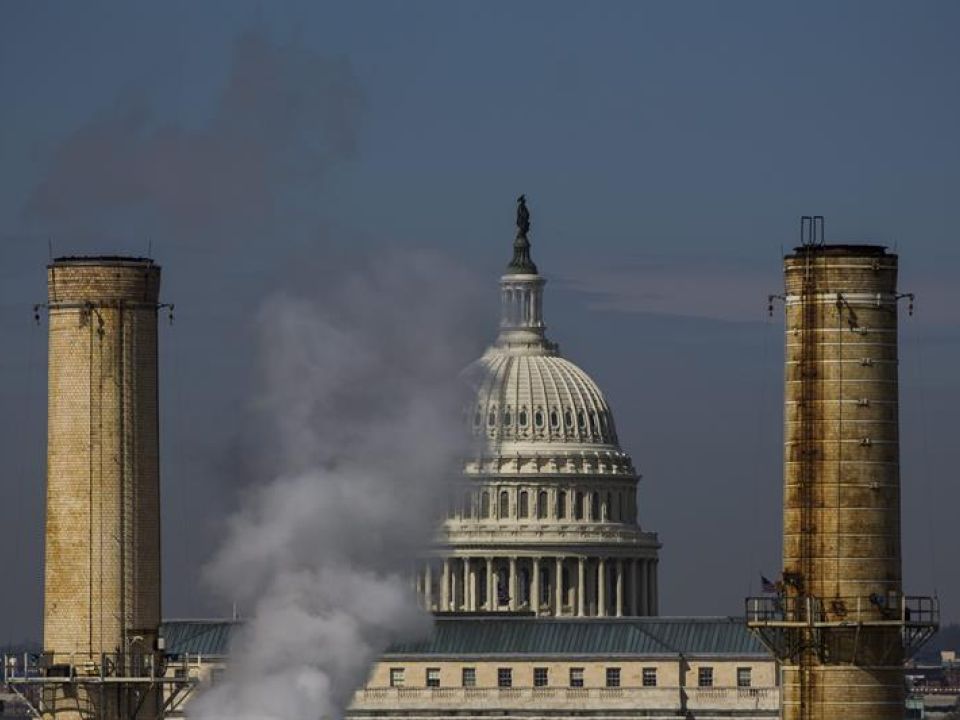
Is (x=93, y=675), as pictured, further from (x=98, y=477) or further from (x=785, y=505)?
(x=785, y=505)

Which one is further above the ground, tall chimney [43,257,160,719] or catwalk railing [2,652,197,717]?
tall chimney [43,257,160,719]

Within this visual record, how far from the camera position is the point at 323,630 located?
153m

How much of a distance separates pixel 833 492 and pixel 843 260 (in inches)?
302

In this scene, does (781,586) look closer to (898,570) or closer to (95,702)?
(898,570)

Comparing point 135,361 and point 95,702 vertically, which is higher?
point 135,361

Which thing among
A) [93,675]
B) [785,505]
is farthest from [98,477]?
[785,505]

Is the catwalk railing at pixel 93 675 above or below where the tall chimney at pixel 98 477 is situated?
below

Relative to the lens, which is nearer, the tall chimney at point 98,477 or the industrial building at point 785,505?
the industrial building at point 785,505

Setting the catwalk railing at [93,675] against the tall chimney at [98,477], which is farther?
the tall chimney at [98,477]

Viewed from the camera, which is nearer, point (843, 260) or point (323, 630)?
point (323, 630)

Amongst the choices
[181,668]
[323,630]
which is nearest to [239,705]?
[323,630]

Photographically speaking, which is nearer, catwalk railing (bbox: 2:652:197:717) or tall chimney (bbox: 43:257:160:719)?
catwalk railing (bbox: 2:652:197:717)

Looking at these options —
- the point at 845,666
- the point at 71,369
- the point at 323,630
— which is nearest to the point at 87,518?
the point at 71,369

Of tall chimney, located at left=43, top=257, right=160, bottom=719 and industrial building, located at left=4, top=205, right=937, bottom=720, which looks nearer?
industrial building, located at left=4, top=205, right=937, bottom=720
